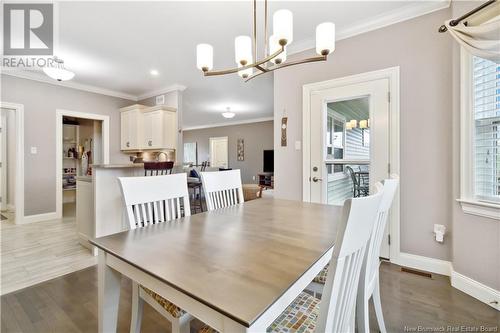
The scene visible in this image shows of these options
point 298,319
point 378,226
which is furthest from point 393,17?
point 298,319

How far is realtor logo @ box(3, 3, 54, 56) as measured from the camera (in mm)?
2352

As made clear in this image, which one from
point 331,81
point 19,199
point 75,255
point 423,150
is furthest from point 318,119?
point 19,199

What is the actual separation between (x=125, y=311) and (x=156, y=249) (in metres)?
1.16

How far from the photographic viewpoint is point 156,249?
937 millimetres

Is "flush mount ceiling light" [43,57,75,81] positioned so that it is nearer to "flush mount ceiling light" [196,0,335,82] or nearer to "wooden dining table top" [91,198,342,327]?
"flush mount ceiling light" [196,0,335,82]

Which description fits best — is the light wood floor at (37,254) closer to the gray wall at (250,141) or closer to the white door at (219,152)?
the gray wall at (250,141)

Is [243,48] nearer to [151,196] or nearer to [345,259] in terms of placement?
[151,196]

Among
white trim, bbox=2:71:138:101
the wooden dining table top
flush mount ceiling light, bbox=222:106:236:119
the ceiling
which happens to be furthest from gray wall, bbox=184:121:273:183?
the wooden dining table top

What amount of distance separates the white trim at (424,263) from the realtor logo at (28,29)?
4.30 m

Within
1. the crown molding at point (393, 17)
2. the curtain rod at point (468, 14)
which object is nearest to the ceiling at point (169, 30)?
the crown molding at point (393, 17)

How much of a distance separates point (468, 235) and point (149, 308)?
2570 millimetres

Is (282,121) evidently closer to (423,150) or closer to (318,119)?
(318,119)

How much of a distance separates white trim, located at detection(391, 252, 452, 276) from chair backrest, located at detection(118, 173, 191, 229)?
86.2 inches

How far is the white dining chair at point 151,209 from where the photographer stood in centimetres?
104
